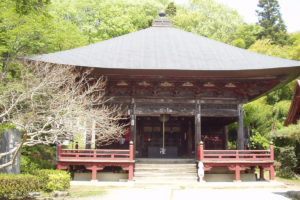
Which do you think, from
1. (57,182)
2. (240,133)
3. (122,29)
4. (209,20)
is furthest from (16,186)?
(209,20)

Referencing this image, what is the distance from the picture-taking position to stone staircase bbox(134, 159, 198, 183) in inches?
624

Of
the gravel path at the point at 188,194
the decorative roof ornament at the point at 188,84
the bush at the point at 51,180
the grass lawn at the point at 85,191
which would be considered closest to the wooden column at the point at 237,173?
the gravel path at the point at 188,194

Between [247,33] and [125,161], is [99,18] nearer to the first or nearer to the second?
[247,33]

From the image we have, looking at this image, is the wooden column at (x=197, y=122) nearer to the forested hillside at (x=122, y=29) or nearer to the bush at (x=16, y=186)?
the forested hillside at (x=122, y=29)

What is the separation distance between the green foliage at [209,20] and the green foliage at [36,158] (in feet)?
101

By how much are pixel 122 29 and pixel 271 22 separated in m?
26.9

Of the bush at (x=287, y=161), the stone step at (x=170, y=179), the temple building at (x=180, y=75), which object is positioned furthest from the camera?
the bush at (x=287, y=161)

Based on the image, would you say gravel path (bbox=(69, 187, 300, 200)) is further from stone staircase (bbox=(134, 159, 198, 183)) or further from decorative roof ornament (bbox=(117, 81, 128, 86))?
decorative roof ornament (bbox=(117, 81, 128, 86))

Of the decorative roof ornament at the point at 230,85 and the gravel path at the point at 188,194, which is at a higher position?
the decorative roof ornament at the point at 230,85

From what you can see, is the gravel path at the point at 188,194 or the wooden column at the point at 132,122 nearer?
the gravel path at the point at 188,194

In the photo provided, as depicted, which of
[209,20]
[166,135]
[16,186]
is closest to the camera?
[16,186]

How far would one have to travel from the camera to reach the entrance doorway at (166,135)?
2114 centimetres

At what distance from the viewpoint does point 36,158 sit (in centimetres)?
1734

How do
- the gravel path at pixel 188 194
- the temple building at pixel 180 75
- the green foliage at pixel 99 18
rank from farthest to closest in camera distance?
the green foliage at pixel 99 18 < the temple building at pixel 180 75 < the gravel path at pixel 188 194
